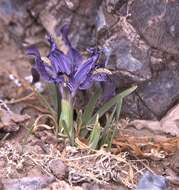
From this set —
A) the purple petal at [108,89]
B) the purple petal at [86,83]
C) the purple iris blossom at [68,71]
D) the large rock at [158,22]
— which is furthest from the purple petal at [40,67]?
the large rock at [158,22]

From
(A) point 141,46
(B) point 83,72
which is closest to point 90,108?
(B) point 83,72

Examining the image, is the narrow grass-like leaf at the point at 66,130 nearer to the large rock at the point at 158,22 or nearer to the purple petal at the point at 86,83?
the purple petal at the point at 86,83

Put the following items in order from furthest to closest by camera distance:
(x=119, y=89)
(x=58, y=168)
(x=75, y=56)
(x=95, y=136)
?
(x=119, y=89) < (x=75, y=56) < (x=95, y=136) < (x=58, y=168)

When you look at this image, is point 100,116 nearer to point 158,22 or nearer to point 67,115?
point 67,115

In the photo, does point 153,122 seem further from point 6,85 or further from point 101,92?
point 6,85

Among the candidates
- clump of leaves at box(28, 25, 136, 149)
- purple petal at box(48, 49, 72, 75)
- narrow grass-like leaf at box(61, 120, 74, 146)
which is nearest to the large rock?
clump of leaves at box(28, 25, 136, 149)

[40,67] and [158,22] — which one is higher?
[158,22]
